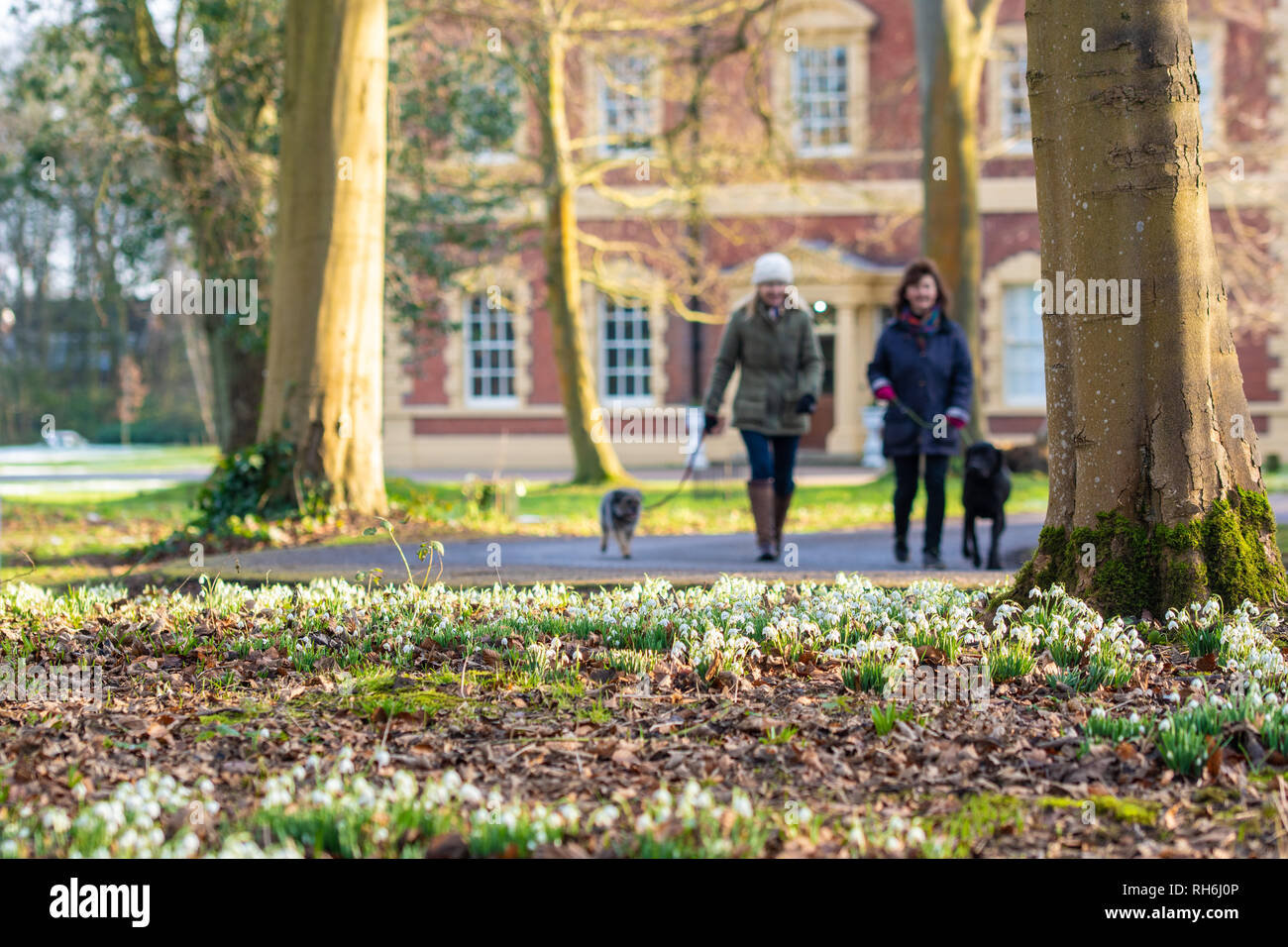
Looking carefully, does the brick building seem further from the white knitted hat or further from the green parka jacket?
the white knitted hat

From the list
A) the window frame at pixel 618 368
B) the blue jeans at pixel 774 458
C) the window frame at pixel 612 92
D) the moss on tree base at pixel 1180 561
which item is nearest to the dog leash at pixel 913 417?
the blue jeans at pixel 774 458

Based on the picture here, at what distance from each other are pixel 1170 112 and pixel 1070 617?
2.12m

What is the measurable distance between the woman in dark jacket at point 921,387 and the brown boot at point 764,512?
862mm

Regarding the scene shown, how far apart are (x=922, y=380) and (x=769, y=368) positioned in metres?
1.05

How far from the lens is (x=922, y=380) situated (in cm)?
912

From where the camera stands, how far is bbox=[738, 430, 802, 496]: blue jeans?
9297 mm

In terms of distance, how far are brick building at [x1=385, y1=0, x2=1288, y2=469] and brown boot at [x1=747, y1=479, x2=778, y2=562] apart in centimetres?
1634

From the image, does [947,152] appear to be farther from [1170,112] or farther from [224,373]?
[1170,112]

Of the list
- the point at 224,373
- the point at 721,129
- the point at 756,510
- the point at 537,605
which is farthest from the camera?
the point at 721,129

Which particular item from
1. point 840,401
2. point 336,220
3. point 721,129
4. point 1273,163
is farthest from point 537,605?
point 1273,163

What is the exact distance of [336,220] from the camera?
35.3 ft

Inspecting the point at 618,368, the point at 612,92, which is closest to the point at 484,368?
the point at 618,368

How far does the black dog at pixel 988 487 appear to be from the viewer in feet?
29.7

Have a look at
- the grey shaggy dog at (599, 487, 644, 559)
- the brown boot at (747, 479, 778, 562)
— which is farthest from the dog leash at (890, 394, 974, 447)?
the grey shaggy dog at (599, 487, 644, 559)
